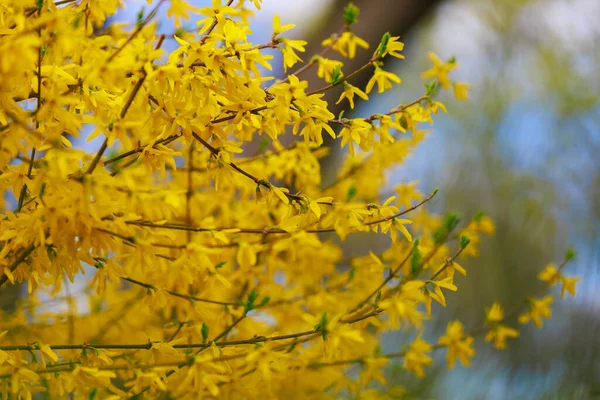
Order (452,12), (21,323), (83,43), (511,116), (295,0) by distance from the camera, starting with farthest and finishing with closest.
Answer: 1. (452,12)
2. (511,116)
3. (295,0)
4. (21,323)
5. (83,43)

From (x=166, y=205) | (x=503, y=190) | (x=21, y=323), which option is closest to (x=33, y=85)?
(x=166, y=205)

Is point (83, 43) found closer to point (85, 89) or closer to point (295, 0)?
point (85, 89)

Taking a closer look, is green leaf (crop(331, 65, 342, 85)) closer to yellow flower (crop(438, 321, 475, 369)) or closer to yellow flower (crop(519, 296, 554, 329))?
yellow flower (crop(438, 321, 475, 369))

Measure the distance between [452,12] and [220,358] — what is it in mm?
3216

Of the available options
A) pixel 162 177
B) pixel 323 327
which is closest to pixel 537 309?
pixel 323 327

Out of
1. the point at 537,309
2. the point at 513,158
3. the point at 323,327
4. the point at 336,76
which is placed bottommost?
the point at 323,327

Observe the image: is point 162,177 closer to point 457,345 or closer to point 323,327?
point 323,327

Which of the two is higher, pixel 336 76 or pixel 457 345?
pixel 336 76

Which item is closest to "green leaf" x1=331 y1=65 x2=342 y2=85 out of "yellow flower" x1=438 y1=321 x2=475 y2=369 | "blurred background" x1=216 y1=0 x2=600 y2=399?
"yellow flower" x1=438 y1=321 x2=475 y2=369

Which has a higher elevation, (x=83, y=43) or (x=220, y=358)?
(x=83, y=43)

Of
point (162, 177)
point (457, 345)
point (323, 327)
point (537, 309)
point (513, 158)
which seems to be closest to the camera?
point (323, 327)

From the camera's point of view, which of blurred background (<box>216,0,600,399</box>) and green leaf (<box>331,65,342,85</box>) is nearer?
green leaf (<box>331,65,342,85</box>)

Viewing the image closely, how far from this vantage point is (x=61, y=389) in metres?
0.77

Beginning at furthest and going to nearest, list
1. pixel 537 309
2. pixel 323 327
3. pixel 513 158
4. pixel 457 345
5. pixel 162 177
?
pixel 513 158 < pixel 537 309 < pixel 457 345 < pixel 162 177 < pixel 323 327
